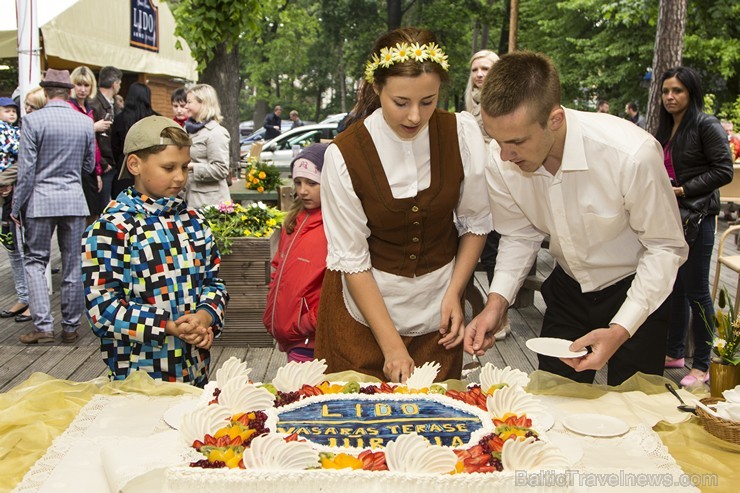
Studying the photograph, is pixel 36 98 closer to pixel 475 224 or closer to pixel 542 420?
pixel 475 224

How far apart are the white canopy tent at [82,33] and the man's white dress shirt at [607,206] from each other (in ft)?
15.7

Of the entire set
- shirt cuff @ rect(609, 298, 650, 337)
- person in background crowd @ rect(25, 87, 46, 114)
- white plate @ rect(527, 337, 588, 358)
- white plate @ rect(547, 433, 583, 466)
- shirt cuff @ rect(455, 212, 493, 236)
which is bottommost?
white plate @ rect(547, 433, 583, 466)

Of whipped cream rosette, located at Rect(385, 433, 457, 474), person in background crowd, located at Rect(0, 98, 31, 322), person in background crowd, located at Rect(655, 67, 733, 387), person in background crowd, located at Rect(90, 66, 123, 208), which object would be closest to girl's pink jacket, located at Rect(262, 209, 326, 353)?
whipped cream rosette, located at Rect(385, 433, 457, 474)

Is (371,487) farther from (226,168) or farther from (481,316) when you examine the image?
(226,168)

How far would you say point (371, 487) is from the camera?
1702 mm

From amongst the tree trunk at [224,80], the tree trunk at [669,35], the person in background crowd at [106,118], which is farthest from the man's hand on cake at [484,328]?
the tree trunk at [224,80]

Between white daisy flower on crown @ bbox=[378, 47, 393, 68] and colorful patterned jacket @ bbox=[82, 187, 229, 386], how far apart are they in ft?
3.26

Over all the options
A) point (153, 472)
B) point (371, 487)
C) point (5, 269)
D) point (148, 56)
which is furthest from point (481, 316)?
point (148, 56)

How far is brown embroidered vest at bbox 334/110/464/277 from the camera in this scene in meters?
2.45

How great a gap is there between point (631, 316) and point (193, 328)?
4.89ft

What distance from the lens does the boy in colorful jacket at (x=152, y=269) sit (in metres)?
2.67

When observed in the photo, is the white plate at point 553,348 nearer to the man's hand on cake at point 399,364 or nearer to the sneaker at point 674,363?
the man's hand on cake at point 399,364

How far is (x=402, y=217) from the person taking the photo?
246 cm

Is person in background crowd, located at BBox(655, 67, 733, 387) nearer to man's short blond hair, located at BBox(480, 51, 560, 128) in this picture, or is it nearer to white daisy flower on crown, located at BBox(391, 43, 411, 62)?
man's short blond hair, located at BBox(480, 51, 560, 128)
